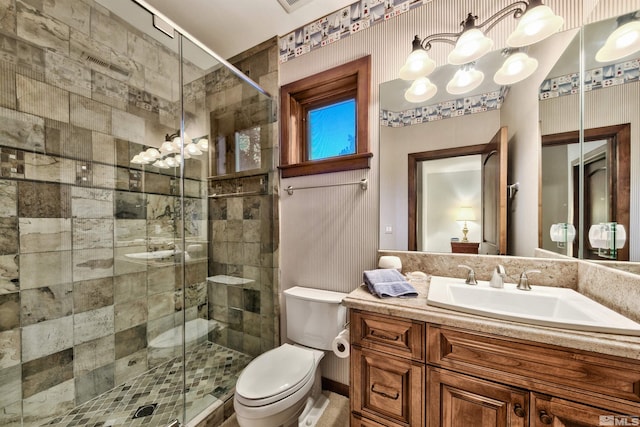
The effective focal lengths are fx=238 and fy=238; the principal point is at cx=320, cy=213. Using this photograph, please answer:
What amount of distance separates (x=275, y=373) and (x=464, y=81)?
6.20 ft

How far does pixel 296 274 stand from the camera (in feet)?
6.03

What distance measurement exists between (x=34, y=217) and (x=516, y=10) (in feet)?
8.82

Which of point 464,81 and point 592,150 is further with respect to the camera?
point 464,81

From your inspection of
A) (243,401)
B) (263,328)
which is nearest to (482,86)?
(243,401)

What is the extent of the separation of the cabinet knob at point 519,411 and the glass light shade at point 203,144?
2352 mm

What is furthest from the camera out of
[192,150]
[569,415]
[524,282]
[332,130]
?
[192,150]

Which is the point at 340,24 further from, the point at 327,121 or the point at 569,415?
the point at 569,415

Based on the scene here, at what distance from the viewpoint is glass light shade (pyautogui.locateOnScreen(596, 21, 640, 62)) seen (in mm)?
918

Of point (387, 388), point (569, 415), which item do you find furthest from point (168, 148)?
point (569, 415)

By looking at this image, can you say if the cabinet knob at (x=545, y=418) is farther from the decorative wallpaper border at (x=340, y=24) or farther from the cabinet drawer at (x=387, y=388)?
the decorative wallpaper border at (x=340, y=24)

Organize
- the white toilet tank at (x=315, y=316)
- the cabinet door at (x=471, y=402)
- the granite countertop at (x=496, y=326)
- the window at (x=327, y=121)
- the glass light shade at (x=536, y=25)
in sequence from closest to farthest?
the granite countertop at (x=496, y=326) < the cabinet door at (x=471, y=402) < the glass light shade at (x=536, y=25) < the white toilet tank at (x=315, y=316) < the window at (x=327, y=121)

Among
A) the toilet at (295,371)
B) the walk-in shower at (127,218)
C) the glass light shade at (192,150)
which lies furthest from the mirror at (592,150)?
the glass light shade at (192,150)

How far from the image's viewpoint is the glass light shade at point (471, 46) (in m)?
1.14

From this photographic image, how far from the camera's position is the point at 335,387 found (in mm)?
1633
